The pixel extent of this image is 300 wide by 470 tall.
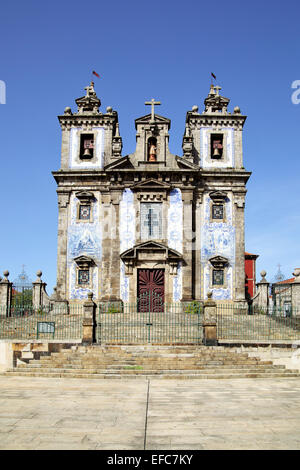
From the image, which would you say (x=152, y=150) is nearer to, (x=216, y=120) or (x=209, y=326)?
(x=216, y=120)

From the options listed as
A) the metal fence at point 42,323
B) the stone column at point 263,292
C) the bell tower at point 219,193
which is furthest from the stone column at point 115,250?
the stone column at point 263,292

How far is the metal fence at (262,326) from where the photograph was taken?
19438 millimetres

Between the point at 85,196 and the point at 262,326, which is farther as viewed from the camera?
the point at 85,196

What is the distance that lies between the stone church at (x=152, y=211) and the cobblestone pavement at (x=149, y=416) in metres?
14.9

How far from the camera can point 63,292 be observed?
27562 mm

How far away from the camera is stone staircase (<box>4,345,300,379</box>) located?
14141 mm

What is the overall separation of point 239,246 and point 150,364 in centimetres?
1483

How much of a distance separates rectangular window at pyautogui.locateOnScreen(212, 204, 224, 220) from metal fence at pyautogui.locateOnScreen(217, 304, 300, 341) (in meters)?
6.94

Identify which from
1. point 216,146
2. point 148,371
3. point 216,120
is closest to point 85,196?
point 216,146

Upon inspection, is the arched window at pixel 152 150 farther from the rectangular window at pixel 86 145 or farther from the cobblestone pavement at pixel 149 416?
the cobblestone pavement at pixel 149 416

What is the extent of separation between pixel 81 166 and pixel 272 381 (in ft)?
65.8

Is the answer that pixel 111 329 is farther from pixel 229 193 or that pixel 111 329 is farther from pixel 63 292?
pixel 229 193

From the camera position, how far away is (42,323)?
751 inches
